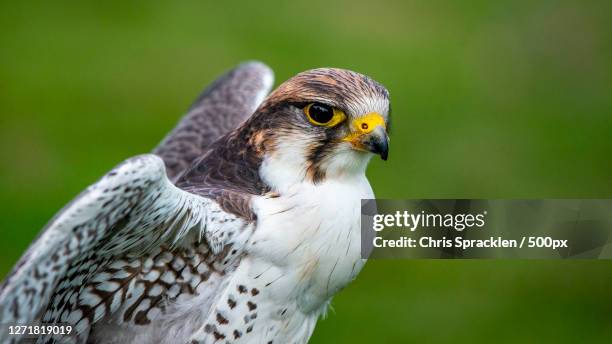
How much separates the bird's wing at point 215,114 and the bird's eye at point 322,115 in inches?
57.2

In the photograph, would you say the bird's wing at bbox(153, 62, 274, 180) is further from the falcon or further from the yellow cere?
the yellow cere

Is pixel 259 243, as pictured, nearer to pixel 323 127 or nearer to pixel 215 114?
pixel 323 127

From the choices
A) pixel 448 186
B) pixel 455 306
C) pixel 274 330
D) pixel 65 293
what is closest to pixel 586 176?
pixel 448 186

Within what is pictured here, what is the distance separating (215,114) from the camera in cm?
564

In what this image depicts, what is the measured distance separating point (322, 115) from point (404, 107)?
548 centimetres

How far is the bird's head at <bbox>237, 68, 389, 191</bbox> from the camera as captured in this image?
3.69 m

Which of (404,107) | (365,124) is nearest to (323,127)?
(365,124)

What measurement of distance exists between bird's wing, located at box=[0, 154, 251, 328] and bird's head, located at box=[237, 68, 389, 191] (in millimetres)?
365

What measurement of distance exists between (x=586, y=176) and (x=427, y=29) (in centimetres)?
293

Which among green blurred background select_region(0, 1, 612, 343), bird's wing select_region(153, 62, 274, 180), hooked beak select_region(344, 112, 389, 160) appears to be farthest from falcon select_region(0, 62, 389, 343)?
green blurred background select_region(0, 1, 612, 343)

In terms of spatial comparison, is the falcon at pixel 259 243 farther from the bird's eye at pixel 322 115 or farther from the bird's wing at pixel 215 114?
the bird's wing at pixel 215 114

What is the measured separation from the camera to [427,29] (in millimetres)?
10523

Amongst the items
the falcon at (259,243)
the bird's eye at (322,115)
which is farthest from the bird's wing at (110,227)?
the bird's eye at (322,115)

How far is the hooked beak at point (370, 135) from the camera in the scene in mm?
3652
